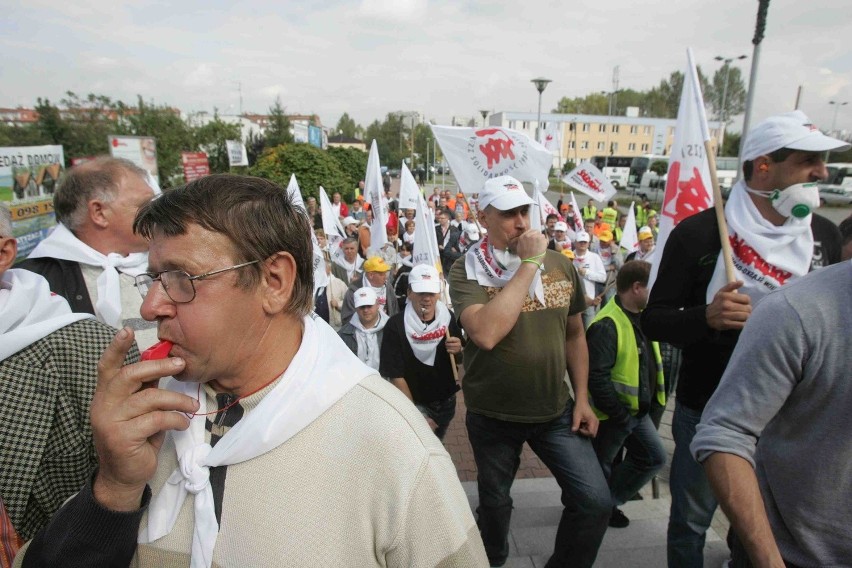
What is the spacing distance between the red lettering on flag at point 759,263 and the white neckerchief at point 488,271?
0.90 meters

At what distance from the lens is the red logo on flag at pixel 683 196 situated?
2842 mm

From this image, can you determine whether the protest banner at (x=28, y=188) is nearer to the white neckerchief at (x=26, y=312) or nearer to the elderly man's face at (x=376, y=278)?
the elderly man's face at (x=376, y=278)

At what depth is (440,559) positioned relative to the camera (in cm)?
120

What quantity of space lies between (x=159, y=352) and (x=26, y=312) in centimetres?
87

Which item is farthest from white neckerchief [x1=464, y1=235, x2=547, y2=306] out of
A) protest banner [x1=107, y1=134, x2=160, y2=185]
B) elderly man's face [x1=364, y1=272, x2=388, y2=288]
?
protest banner [x1=107, y1=134, x2=160, y2=185]

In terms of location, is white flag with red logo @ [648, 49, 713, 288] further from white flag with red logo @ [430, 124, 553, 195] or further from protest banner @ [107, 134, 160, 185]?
protest banner @ [107, 134, 160, 185]

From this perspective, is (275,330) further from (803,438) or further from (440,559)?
(803,438)

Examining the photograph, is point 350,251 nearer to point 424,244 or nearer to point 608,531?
point 424,244

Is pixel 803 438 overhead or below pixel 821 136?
below

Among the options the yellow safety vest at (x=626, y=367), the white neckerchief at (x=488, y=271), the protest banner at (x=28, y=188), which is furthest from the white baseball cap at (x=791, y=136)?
the protest banner at (x=28, y=188)

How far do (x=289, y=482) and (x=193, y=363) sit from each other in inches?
14.4

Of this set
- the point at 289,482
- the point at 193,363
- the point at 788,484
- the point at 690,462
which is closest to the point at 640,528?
the point at 690,462

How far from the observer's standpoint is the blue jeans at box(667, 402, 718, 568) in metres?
2.44

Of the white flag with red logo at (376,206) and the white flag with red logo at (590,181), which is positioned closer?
→ the white flag with red logo at (376,206)
